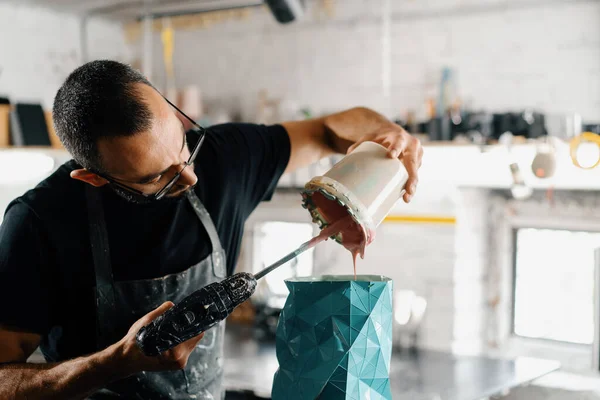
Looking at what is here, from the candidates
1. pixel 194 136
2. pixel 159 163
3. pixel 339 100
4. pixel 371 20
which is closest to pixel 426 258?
pixel 339 100

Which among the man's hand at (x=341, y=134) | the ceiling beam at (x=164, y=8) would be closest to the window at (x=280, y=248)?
the ceiling beam at (x=164, y=8)

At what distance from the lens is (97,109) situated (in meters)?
1.21

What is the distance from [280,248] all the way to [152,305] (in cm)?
291

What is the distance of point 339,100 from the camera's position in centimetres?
397

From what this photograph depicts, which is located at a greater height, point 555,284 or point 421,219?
point 421,219

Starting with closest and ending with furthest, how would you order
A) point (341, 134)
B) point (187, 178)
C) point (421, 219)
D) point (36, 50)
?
point (187, 178) → point (341, 134) → point (421, 219) → point (36, 50)

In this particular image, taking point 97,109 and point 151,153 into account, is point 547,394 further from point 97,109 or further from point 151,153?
point 97,109

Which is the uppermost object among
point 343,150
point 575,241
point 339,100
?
point 339,100

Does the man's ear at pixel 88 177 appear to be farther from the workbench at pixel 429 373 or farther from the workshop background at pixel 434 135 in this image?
the workbench at pixel 429 373

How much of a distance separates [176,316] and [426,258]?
107 inches

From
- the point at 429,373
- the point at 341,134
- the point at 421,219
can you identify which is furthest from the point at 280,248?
the point at 341,134

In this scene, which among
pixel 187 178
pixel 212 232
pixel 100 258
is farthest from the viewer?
pixel 212 232

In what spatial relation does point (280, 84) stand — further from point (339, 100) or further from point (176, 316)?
point (176, 316)

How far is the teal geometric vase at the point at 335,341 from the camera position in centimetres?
116
